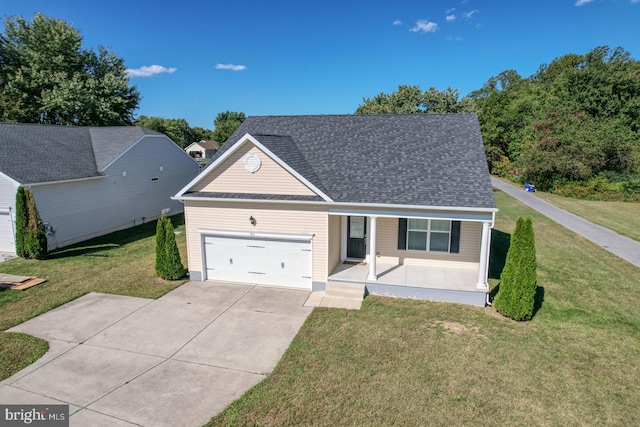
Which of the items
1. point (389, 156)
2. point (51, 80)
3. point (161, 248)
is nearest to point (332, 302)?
point (389, 156)

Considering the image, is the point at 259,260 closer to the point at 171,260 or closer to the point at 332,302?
the point at 332,302

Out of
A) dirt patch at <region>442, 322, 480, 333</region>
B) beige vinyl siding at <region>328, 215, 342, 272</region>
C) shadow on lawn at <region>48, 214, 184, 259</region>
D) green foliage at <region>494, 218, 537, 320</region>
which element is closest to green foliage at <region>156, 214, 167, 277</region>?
shadow on lawn at <region>48, 214, 184, 259</region>

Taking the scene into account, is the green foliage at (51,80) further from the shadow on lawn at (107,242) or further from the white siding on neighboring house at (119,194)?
the shadow on lawn at (107,242)

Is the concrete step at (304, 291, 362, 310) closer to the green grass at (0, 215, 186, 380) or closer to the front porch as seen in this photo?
the front porch

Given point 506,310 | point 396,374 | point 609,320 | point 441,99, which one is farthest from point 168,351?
point 441,99

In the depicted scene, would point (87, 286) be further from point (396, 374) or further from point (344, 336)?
point (396, 374)

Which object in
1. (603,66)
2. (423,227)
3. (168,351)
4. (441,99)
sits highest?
(603,66)
